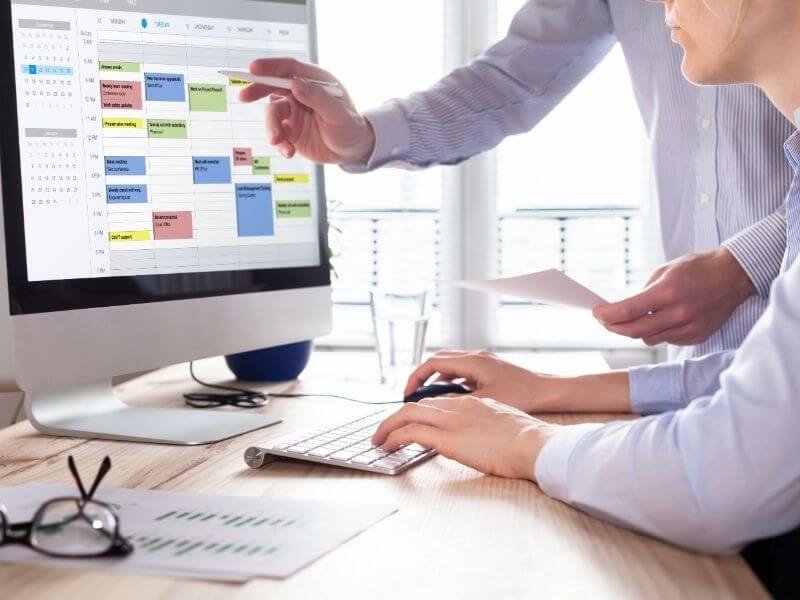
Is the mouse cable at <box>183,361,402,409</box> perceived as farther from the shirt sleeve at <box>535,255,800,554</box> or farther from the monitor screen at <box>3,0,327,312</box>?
the shirt sleeve at <box>535,255,800,554</box>

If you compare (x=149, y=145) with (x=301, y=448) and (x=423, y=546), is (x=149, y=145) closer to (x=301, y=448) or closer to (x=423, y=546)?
(x=301, y=448)

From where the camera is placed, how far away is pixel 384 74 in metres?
3.13

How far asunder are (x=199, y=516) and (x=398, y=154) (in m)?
1.05

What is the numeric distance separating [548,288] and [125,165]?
59 cm

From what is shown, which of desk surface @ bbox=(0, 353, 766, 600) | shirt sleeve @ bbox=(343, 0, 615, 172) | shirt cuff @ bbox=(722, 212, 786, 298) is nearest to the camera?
desk surface @ bbox=(0, 353, 766, 600)

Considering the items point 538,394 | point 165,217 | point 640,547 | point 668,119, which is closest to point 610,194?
point 668,119

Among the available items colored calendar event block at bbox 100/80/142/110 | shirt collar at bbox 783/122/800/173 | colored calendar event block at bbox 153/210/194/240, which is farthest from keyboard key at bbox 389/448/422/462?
shirt collar at bbox 783/122/800/173

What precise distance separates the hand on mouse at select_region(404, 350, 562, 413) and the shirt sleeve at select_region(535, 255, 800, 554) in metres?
0.51

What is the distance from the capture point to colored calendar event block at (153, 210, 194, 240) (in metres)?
1.27

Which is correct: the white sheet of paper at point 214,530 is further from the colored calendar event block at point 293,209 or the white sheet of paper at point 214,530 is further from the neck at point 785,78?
the neck at point 785,78

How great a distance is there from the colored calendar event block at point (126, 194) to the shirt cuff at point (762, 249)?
865 millimetres

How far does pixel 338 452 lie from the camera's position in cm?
104

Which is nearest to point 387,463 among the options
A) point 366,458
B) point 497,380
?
point 366,458

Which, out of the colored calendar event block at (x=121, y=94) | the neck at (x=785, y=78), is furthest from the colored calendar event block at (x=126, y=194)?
the neck at (x=785, y=78)
